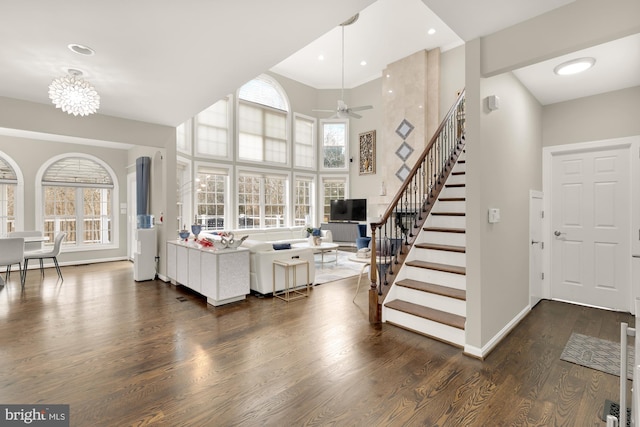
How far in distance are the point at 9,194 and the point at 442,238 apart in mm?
8280

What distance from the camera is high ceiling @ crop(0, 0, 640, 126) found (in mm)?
2166

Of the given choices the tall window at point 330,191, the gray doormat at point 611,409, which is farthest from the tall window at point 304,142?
the gray doormat at point 611,409

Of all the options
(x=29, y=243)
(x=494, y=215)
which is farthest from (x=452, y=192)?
(x=29, y=243)

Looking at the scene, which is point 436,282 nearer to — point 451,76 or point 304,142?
point 451,76

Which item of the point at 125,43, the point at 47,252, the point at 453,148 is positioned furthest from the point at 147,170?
the point at 453,148

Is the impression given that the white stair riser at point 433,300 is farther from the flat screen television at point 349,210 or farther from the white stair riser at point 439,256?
the flat screen television at point 349,210

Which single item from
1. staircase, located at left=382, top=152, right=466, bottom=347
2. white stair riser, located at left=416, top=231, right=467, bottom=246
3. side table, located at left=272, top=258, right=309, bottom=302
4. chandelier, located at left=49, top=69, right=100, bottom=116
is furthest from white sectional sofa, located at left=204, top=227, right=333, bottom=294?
chandelier, located at left=49, top=69, right=100, bottom=116

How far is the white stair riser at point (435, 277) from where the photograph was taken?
3.12 meters

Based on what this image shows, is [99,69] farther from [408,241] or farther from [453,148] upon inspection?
[453,148]

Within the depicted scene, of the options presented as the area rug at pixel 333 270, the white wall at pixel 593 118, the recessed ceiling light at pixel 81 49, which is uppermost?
the recessed ceiling light at pixel 81 49

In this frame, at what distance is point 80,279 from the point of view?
5.46 meters

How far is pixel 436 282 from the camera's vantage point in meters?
3.31

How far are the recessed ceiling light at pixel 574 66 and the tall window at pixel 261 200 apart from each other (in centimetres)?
713

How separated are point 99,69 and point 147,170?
305 cm
